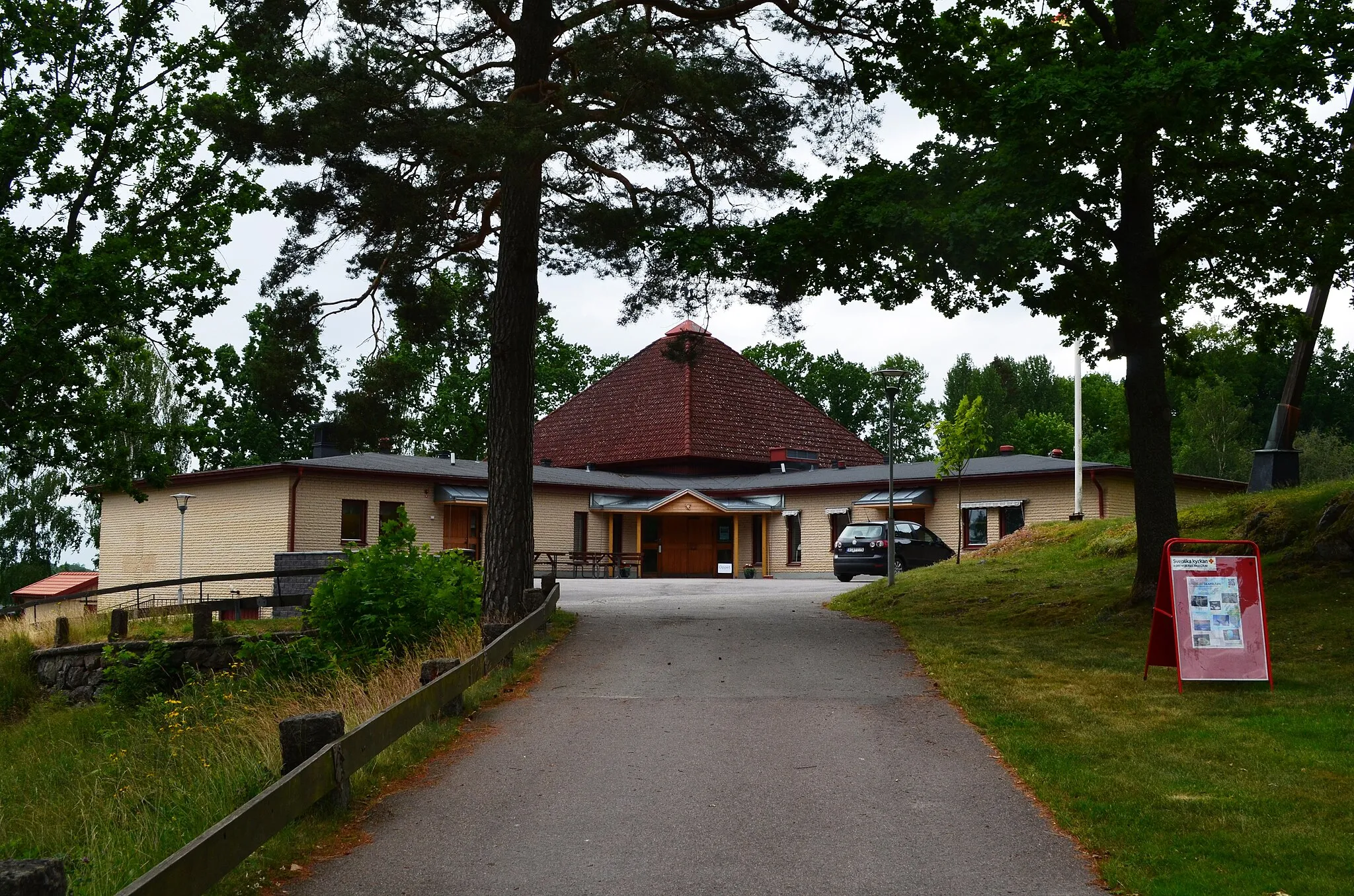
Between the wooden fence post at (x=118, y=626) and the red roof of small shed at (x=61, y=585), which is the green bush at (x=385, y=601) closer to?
the wooden fence post at (x=118, y=626)

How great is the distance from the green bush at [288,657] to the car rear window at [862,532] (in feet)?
56.4

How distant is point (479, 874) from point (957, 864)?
2.36 metres

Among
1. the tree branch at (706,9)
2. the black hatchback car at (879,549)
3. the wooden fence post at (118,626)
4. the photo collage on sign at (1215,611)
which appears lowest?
the wooden fence post at (118,626)

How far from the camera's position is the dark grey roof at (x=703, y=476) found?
35.9 m

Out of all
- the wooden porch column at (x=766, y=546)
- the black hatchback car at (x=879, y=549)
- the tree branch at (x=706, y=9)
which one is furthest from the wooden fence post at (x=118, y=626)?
the wooden porch column at (x=766, y=546)

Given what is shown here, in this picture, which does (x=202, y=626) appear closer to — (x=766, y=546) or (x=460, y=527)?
(x=460, y=527)

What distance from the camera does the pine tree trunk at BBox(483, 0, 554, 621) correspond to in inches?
651

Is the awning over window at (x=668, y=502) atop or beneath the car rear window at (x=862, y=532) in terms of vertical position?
atop

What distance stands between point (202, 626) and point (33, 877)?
16.4 m

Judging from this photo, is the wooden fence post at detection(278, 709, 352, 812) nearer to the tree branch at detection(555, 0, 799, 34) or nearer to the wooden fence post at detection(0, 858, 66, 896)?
the wooden fence post at detection(0, 858, 66, 896)

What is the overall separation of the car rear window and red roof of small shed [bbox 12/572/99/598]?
100 feet

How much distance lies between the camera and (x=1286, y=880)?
18.1 feet

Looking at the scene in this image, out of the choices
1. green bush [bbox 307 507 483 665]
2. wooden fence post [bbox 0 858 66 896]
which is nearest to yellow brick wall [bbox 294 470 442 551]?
green bush [bbox 307 507 483 665]

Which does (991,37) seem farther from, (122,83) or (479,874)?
(122,83)
